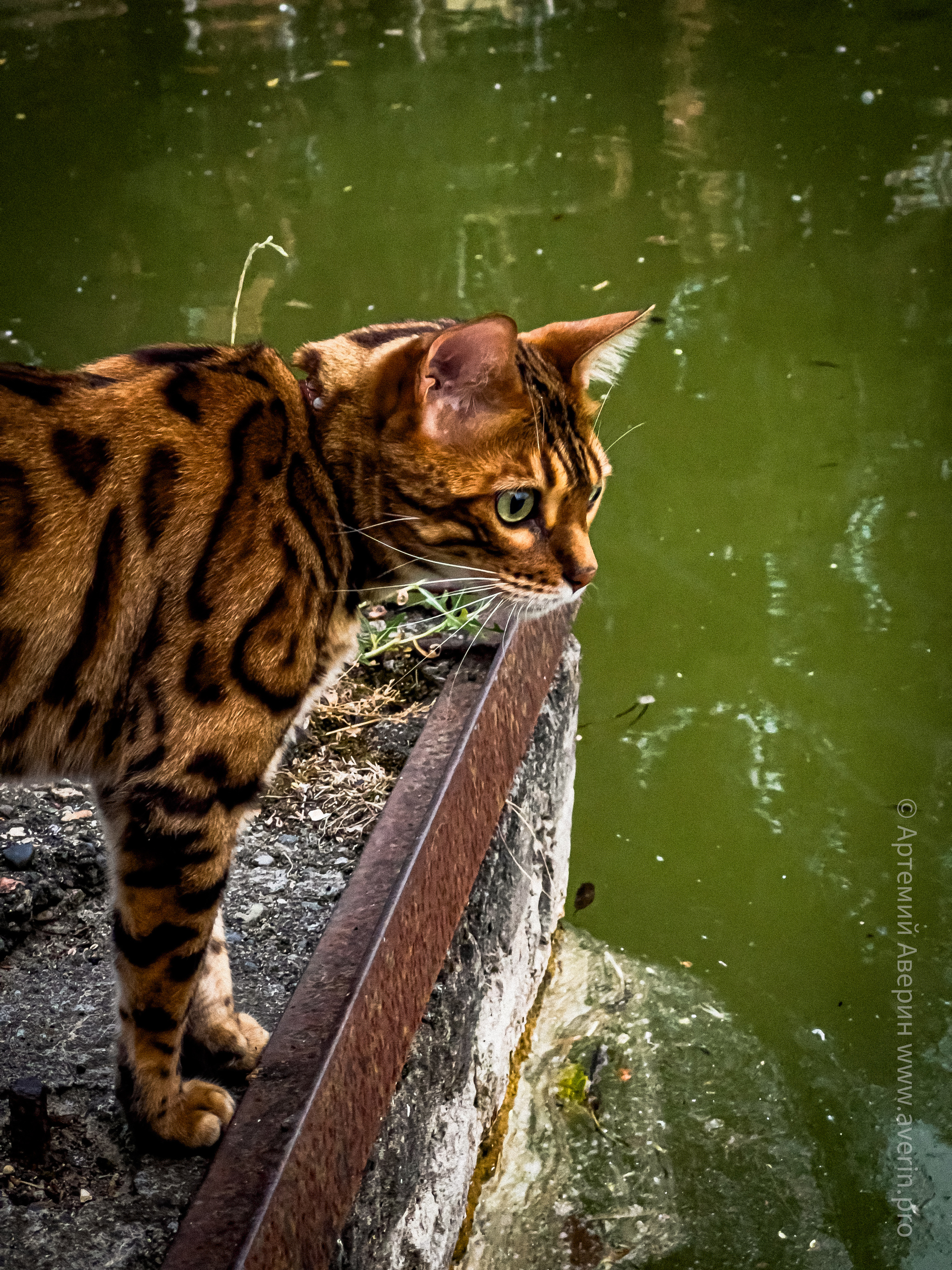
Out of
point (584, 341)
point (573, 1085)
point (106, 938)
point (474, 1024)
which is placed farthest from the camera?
point (573, 1085)

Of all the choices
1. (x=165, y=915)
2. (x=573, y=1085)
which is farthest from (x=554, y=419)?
(x=573, y=1085)

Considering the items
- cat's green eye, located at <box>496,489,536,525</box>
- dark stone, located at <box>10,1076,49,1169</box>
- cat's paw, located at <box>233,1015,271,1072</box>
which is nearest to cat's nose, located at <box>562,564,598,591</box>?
cat's green eye, located at <box>496,489,536,525</box>

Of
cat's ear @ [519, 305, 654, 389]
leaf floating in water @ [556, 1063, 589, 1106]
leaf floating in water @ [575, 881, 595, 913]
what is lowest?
leaf floating in water @ [556, 1063, 589, 1106]

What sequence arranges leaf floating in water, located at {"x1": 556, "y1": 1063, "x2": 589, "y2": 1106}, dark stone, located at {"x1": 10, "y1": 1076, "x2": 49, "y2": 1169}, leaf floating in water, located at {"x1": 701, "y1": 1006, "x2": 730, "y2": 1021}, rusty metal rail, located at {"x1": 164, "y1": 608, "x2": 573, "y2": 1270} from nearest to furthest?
rusty metal rail, located at {"x1": 164, "y1": 608, "x2": 573, "y2": 1270} → dark stone, located at {"x1": 10, "y1": 1076, "x2": 49, "y2": 1169} → leaf floating in water, located at {"x1": 556, "y1": 1063, "x2": 589, "y2": 1106} → leaf floating in water, located at {"x1": 701, "y1": 1006, "x2": 730, "y2": 1021}

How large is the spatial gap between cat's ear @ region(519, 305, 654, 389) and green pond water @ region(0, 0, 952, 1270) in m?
1.74

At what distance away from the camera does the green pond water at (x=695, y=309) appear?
3359mm

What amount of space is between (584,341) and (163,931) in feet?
3.71

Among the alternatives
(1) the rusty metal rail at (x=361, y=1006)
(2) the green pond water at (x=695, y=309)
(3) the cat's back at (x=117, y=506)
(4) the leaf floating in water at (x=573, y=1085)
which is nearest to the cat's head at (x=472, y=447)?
(3) the cat's back at (x=117, y=506)

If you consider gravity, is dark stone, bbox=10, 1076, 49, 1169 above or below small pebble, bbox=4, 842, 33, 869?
above

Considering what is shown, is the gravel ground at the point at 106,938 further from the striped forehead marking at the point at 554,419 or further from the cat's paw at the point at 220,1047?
the striped forehead marking at the point at 554,419

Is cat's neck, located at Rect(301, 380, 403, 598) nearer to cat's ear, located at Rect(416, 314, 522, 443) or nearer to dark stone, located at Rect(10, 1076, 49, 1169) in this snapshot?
cat's ear, located at Rect(416, 314, 522, 443)

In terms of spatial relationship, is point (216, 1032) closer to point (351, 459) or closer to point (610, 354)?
point (351, 459)

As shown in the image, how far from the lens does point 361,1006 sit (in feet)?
6.49

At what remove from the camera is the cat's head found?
1910 millimetres
